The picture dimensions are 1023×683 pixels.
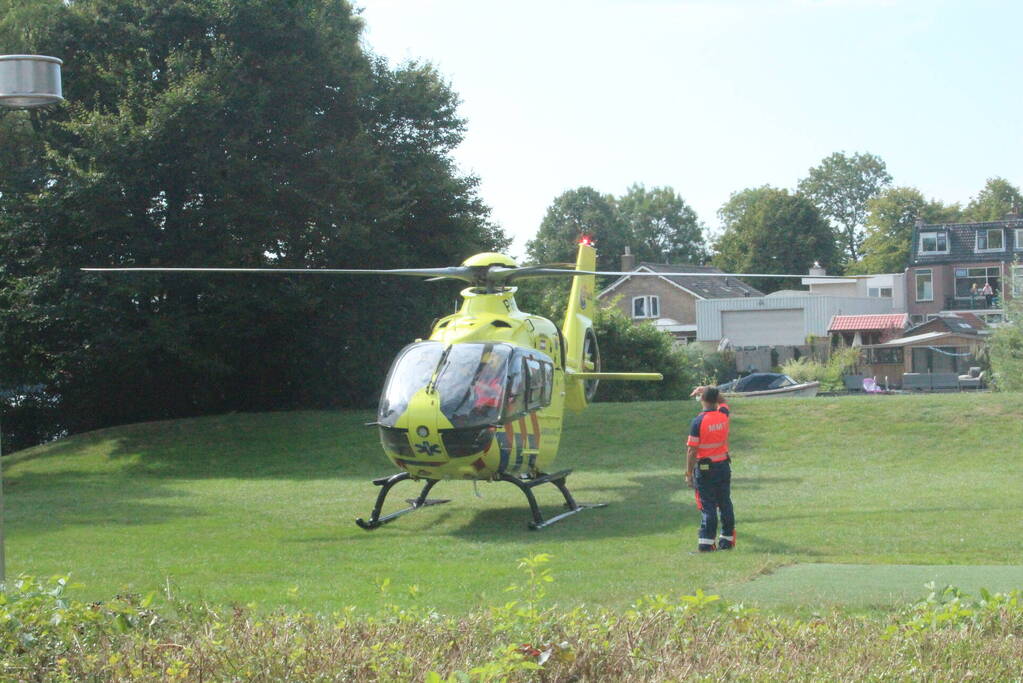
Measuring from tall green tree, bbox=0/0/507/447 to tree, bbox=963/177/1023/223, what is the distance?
289 feet

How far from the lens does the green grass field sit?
1063cm

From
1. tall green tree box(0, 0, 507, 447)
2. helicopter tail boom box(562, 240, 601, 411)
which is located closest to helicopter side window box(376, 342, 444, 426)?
helicopter tail boom box(562, 240, 601, 411)

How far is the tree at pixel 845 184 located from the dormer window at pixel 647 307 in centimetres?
5623

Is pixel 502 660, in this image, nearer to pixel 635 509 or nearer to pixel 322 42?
pixel 635 509

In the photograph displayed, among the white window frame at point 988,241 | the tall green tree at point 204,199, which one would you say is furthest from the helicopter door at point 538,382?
the white window frame at point 988,241

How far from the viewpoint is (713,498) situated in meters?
12.4

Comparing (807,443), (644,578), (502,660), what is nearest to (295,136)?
(807,443)

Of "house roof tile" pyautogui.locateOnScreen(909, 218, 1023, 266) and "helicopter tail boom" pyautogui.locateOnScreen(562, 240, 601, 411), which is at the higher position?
"house roof tile" pyautogui.locateOnScreen(909, 218, 1023, 266)

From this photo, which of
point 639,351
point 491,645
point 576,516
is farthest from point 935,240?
point 491,645

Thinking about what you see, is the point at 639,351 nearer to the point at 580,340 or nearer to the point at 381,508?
the point at 580,340

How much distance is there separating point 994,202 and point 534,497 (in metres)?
109

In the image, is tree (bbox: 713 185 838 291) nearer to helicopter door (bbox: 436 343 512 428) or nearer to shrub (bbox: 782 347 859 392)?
shrub (bbox: 782 347 859 392)

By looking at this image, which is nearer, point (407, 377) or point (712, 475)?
point (712, 475)

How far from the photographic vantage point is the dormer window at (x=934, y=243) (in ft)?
237
